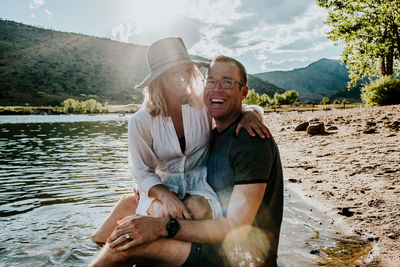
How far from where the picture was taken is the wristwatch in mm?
2670

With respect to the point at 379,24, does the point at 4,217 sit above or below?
below

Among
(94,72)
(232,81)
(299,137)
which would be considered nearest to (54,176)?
(232,81)

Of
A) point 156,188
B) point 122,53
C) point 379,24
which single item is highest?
point 122,53

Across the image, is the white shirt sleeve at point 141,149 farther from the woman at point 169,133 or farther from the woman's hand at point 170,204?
the woman's hand at point 170,204

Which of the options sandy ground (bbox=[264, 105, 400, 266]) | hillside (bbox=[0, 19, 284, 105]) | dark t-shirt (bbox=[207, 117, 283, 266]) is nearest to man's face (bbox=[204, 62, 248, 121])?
dark t-shirt (bbox=[207, 117, 283, 266])

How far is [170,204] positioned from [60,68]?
160m

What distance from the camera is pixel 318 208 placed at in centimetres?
540

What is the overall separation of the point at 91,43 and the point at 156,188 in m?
194

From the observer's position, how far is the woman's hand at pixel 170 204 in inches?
113

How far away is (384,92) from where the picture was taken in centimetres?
1823

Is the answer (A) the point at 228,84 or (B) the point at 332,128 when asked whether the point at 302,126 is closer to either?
(B) the point at 332,128

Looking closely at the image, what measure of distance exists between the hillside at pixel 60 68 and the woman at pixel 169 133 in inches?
5089

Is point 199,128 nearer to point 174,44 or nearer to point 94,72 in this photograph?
point 174,44

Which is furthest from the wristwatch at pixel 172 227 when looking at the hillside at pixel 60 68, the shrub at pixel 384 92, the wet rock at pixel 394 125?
the hillside at pixel 60 68
